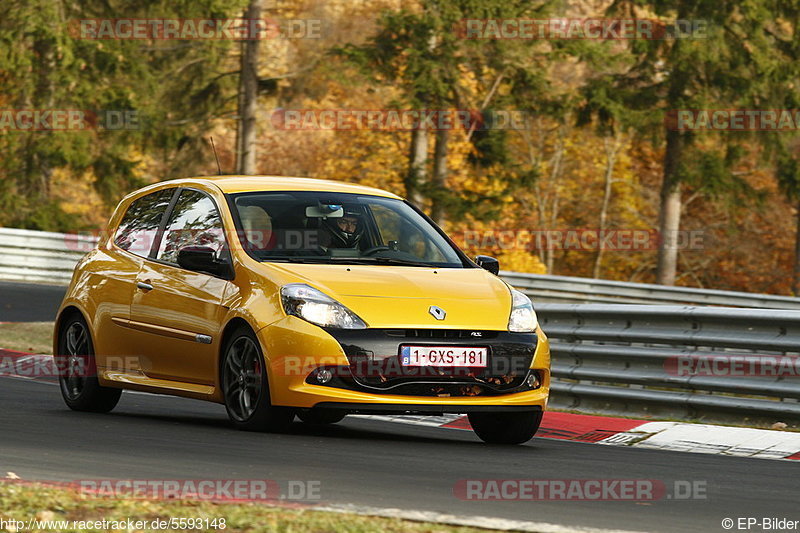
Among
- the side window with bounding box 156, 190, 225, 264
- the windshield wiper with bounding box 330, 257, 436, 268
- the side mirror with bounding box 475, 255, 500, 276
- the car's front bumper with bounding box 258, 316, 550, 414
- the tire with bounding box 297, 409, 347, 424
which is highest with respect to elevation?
the side window with bounding box 156, 190, 225, 264

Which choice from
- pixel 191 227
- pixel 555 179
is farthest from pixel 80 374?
pixel 555 179

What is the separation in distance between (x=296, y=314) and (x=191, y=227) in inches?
66.3

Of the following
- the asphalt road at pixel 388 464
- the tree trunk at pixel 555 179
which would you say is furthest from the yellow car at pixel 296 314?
the tree trunk at pixel 555 179

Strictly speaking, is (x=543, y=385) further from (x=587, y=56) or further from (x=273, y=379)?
(x=587, y=56)

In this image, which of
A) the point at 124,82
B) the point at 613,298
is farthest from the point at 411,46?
the point at 613,298

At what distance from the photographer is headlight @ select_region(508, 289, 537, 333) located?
882 centimetres

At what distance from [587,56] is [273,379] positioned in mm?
29907

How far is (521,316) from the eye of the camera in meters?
8.92

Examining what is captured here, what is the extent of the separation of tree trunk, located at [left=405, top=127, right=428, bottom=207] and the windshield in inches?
1055

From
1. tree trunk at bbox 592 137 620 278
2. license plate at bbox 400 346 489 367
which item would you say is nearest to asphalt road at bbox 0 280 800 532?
license plate at bbox 400 346 489 367

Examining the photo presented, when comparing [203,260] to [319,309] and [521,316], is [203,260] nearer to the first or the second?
[319,309]

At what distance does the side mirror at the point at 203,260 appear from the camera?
29.7 feet

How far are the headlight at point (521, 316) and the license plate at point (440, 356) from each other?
0.34 metres

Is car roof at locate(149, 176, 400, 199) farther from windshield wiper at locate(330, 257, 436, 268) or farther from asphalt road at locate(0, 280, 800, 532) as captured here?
asphalt road at locate(0, 280, 800, 532)
